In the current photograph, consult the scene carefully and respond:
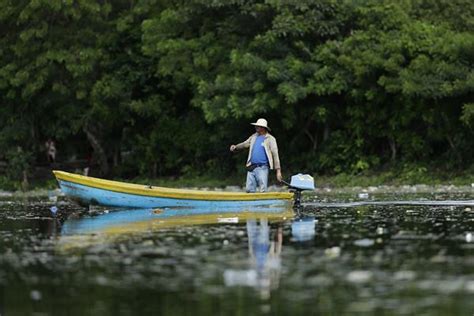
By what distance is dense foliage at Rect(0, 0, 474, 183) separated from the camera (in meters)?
32.4

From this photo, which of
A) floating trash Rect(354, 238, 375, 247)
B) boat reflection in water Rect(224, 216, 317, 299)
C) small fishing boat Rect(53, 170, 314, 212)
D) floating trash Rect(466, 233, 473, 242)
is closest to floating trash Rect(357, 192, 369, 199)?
small fishing boat Rect(53, 170, 314, 212)

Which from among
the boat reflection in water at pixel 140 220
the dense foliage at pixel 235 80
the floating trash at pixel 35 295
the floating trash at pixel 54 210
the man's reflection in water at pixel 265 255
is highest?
the dense foliage at pixel 235 80

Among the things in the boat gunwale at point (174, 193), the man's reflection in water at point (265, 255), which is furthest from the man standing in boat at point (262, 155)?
the man's reflection in water at point (265, 255)

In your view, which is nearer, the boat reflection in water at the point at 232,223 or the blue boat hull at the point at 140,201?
the boat reflection in water at the point at 232,223

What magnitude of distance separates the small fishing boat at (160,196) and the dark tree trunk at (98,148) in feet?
59.3

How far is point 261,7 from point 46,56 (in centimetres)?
798

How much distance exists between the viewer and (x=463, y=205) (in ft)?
72.6

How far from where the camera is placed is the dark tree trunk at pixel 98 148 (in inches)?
1586

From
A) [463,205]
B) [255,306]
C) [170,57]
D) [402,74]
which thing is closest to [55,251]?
[255,306]

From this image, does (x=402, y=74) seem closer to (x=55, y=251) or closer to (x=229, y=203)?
(x=229, y=203)

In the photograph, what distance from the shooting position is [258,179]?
22.7m

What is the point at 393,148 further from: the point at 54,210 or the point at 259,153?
the point at 54,210

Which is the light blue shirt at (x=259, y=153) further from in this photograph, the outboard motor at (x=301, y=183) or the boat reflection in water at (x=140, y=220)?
the boat reflection in water at (x=140, y=220)

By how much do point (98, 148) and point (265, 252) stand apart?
27605 millimetres
